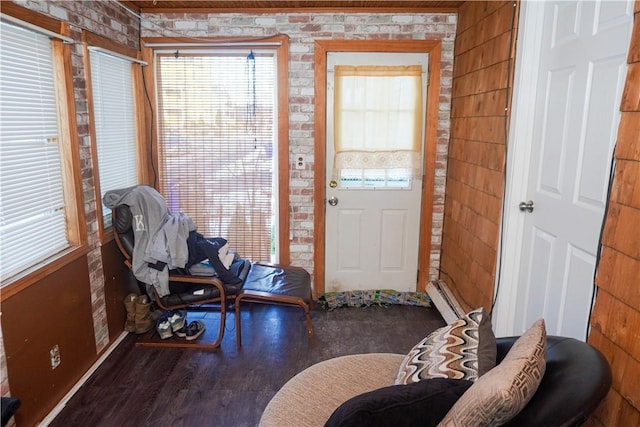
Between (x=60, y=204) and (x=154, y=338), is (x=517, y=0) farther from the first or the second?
(x=154, y=338)

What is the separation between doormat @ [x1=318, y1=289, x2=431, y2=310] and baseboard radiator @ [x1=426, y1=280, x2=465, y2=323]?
10 centimetres

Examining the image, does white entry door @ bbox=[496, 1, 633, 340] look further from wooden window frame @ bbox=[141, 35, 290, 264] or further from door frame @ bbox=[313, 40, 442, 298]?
wooden window frame @ bbox=[141, 35, 290, 264]

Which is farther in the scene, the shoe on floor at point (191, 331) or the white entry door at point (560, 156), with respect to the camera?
the shoe on floor at point (191, 331)

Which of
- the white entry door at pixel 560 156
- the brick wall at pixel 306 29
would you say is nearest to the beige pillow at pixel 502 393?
the white entry door at pixel 560 156

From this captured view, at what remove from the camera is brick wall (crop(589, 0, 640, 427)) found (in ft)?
4.52

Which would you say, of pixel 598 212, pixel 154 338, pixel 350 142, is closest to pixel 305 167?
pixel 350 142

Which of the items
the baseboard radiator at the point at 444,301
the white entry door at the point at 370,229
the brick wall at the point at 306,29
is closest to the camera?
the baseboard radiator at the point at 444,301

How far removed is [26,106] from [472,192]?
2625 mm

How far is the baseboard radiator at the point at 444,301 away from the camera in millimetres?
3191

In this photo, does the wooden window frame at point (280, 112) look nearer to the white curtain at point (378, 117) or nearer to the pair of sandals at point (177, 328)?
the white curtain at point (378, 117)

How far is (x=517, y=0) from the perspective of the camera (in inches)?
91.7

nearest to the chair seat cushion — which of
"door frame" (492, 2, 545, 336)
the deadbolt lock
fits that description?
"door frame" (492, 2, 545, 336)

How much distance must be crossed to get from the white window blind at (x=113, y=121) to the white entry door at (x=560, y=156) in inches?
98.1

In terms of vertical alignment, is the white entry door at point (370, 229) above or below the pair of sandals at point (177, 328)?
above
